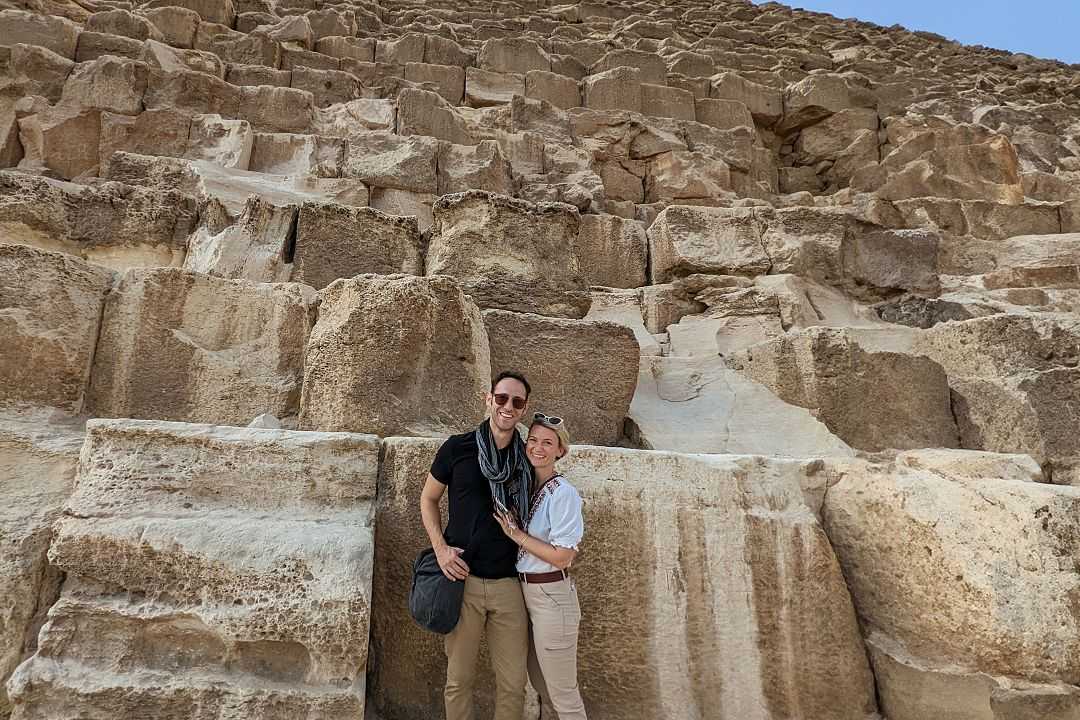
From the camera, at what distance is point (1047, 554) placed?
1883mm

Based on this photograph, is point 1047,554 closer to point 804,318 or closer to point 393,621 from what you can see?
point 393,621

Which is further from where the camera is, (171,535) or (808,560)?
(808,560)

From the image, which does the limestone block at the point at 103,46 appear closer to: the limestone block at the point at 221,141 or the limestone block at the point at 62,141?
the limestone block at the point at 62,141

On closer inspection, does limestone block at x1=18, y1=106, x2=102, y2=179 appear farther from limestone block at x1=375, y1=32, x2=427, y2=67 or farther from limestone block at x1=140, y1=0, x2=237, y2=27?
limestone block at x1=375, y1=32, x2=427, y2=67

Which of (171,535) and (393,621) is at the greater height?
(171,535)

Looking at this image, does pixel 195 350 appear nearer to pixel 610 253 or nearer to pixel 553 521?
pixel 553 521

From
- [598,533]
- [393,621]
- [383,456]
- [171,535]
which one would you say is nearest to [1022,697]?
[598,533]

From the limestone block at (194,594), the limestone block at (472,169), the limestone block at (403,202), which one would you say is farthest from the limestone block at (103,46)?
the limestone block at (194,594)

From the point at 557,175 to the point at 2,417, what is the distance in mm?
5241

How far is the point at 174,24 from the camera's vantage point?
342 inches

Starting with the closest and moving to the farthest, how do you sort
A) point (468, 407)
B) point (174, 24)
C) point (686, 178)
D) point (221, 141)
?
1. point (468, 407)
2. point (221, 141)
3. point (686, 178)
4. point (174, 24)

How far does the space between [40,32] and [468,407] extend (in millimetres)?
7719

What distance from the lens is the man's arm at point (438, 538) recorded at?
1716 millimetres

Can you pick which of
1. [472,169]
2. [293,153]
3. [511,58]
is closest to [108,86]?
[293,153]
